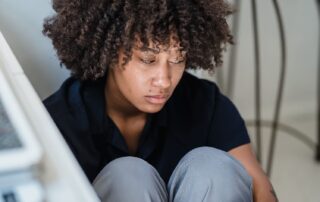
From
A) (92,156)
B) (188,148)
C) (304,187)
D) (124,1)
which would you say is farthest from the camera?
(304,187)

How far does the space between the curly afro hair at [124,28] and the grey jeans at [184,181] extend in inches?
8.2

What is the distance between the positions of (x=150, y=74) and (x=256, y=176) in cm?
32

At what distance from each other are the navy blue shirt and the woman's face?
0.09 meters

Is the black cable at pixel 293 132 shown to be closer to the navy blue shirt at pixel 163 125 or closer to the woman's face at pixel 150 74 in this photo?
the navy blue shirt at pixel 163 125

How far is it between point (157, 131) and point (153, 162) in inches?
2.8

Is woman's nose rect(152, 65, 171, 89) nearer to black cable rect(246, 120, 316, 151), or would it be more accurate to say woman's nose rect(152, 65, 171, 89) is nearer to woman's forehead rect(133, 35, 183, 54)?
woman's forehead rect(133, 35, 183, 54)

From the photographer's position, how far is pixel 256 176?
1.04 m

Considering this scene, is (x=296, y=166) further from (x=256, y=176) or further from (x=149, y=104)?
(x=149, y=104)

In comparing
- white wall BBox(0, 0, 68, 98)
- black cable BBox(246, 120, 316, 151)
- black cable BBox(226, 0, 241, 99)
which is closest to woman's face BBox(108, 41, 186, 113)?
white wall BBox(0, 0, 68, 98)

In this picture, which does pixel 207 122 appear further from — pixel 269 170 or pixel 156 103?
pixel 269 170

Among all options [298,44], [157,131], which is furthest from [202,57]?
[298,44]

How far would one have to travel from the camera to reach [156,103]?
3.24 ft

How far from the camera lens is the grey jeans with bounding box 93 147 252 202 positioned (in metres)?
0.84

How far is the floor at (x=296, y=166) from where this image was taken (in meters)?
1.77
